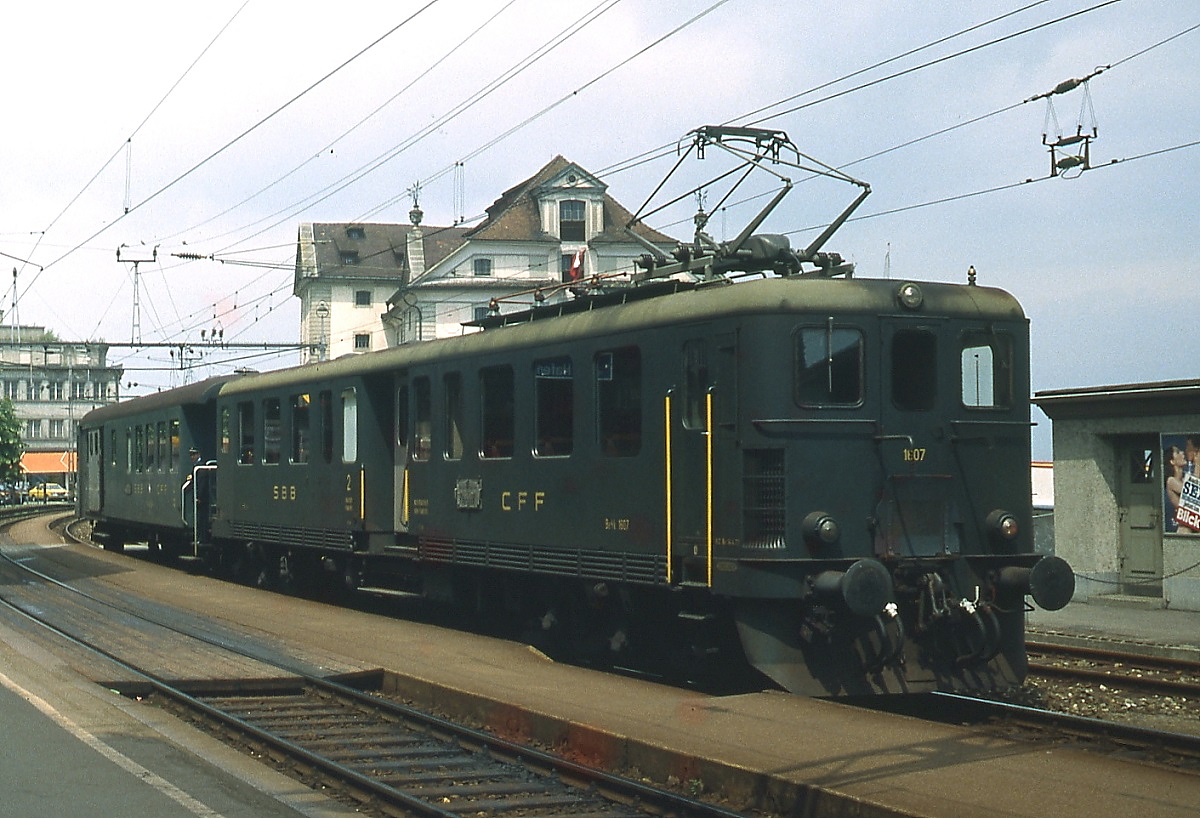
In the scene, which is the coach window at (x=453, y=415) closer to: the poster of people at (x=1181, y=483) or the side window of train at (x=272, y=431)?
the side window of train at (x=272, y=431)

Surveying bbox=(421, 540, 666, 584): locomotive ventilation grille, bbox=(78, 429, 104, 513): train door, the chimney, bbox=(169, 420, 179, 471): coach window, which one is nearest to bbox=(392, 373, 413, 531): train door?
bbox=(421, 540, 666, 584): locomotive ventilation grille

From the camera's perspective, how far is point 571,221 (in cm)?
6712

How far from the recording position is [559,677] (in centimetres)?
1276

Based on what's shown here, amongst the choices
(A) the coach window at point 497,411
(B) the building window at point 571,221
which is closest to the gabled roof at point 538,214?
(B) the building window at point 571,221

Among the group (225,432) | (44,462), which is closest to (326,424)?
(225,432)

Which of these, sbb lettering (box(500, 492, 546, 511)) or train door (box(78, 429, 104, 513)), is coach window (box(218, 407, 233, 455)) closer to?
sbb lettering (box(500, 492, 546, 511))

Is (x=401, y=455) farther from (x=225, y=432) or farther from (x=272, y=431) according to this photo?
(x=225, y=432)

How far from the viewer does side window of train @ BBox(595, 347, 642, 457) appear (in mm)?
12500

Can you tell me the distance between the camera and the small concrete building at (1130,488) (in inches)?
755

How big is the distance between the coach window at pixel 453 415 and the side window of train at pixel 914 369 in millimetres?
5493

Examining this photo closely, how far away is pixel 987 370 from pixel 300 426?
11221 mm

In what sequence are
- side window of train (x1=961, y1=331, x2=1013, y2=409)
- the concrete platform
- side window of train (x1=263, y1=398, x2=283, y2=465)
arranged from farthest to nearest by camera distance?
1. side window of train (x1=263, y1=398, x2=283, y2=465)
2. side window of train (x1=961, y1=331, x2=1013, y2=409)
3. the concrete platform

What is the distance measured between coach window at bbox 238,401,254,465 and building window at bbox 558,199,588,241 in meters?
44.8

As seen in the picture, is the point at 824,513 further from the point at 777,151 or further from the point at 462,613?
the point at 462,613
